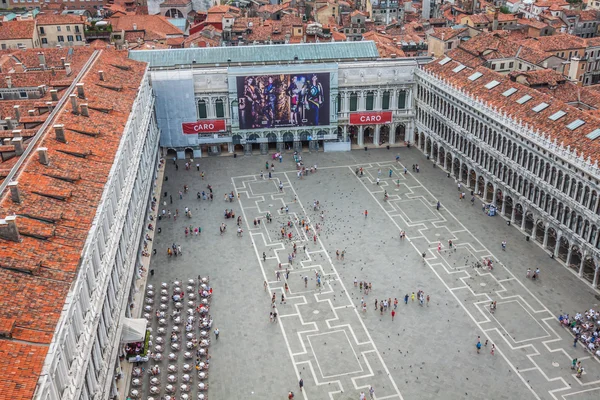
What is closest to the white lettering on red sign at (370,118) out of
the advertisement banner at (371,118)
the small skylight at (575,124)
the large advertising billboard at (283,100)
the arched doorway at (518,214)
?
the advertisement banner at (371,118)

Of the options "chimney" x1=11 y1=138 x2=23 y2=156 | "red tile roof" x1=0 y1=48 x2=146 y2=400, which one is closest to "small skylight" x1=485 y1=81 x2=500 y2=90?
"red tile roof" x1=0 y1=48 x2=146 y2=400

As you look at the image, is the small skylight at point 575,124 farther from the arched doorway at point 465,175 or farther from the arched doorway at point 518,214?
the arched doorway at point 465,175

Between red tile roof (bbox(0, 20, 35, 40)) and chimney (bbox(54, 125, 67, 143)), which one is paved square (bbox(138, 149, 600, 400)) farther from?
red tile roof (bbox(0, 20, 35, 40))

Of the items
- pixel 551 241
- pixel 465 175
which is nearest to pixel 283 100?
pixel 465 175

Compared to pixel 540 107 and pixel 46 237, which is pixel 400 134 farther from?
pixel 46 237

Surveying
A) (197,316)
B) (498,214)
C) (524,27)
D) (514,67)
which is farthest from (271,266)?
(524,27)
